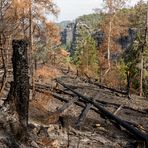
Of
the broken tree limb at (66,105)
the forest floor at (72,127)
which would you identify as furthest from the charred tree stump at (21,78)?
the broken tree limb at (66,105)

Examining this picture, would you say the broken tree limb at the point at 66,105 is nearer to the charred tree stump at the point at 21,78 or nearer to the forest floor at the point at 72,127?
the forest floor at the point at 72,127

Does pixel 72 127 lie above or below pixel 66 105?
below

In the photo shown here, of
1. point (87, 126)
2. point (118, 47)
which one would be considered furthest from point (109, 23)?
point (87, 126)

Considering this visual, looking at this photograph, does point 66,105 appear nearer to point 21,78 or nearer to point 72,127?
point 72,127

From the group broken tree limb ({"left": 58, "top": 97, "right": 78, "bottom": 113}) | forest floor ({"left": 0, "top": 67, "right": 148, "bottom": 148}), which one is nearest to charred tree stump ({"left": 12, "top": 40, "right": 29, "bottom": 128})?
forest floor ({"left": 0, "top": 67, "right": 148, "bottom": 148})

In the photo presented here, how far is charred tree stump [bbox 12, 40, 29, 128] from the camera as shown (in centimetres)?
912

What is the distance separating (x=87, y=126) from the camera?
41.8 ft

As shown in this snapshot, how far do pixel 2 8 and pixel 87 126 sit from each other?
772 centimetres

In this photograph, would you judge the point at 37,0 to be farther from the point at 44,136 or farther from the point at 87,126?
the point at 44,136

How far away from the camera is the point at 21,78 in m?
9.16

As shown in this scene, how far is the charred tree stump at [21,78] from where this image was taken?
9125mm

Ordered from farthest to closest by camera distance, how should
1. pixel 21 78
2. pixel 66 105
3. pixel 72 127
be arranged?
pixel 66 105 < pixel 72 127 < pixel 21 78

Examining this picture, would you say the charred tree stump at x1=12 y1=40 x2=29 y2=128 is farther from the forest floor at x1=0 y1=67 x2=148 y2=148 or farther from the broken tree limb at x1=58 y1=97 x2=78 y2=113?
the broken tree limb at x1=58 y1=97 x2=78 y2=113

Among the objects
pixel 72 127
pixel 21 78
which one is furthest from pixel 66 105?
pixel 21 78
